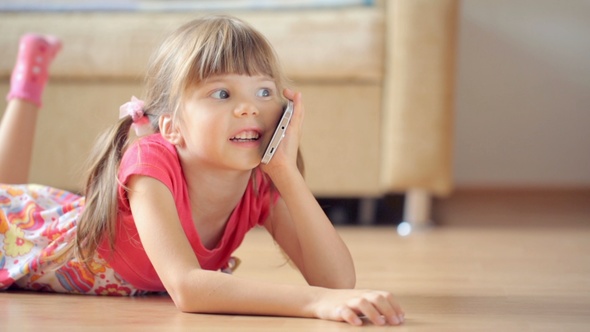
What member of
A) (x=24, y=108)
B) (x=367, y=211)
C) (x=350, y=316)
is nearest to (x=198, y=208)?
(x=350, y=316)

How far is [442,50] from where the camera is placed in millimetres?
1965

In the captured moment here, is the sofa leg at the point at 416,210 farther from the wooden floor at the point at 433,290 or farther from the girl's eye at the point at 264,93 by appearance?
the girl's eye at the point at 264,93

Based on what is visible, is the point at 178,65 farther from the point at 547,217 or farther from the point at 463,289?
the point at 547,217

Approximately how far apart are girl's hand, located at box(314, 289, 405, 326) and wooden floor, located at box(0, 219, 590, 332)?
0.01m

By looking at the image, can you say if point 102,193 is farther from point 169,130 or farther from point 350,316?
point 350,316

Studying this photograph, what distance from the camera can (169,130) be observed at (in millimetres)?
1181

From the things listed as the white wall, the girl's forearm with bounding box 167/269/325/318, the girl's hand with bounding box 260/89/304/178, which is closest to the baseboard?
the white wall

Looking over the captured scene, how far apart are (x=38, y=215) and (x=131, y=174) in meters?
0.28

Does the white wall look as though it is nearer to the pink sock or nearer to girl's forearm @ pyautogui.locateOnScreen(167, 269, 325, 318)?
the pink sock

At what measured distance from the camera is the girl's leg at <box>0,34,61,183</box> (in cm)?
159

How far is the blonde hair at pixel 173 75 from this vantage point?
44.2 inches

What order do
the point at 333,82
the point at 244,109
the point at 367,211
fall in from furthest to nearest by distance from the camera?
1. the point at 367,211
2. the point at 333,82
3. the point at 244,109

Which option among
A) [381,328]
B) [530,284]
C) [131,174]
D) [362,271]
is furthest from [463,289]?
[131,174]

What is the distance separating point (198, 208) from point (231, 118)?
15 cm
